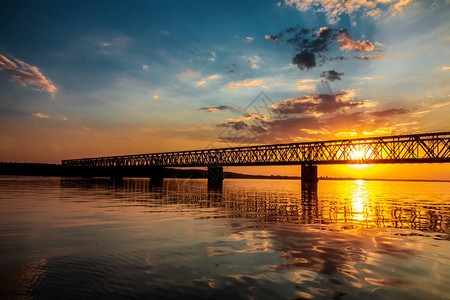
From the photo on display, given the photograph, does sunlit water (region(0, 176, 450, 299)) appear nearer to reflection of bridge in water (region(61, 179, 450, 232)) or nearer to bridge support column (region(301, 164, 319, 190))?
reflection of bridge in water (region(61, 179, 450, 232))

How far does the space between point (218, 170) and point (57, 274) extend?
110 m

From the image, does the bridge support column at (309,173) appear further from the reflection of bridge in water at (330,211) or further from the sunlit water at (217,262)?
the sunlit water at (217,262)

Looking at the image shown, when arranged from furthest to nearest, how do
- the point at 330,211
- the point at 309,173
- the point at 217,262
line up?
the point at 309,173
the point at 330,211
the point at 217,262

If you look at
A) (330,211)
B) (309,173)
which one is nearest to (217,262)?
(330,211)

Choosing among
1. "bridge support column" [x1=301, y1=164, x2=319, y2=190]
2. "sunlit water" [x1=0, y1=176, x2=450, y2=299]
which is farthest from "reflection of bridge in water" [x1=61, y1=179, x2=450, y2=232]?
"bridge support column" [x1=301, y1=164, x2=319, y2=190]

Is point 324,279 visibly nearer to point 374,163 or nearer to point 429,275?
point 429,275

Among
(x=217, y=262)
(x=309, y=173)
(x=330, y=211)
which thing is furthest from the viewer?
(x=309, y=173)

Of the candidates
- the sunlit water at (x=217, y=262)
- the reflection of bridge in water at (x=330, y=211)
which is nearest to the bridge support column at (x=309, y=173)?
the reflection of bridge in water at (x=330, y=211)

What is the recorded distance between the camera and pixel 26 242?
31.4ft

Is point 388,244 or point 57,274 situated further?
point 388,244

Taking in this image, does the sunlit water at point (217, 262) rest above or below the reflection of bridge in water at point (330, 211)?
above

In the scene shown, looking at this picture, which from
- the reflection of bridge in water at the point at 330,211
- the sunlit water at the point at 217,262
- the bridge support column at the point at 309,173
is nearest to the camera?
the sunlit water at the point at 217,262

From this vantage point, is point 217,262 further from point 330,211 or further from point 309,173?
point 309,173

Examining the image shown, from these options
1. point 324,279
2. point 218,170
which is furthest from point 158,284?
point 218,170
